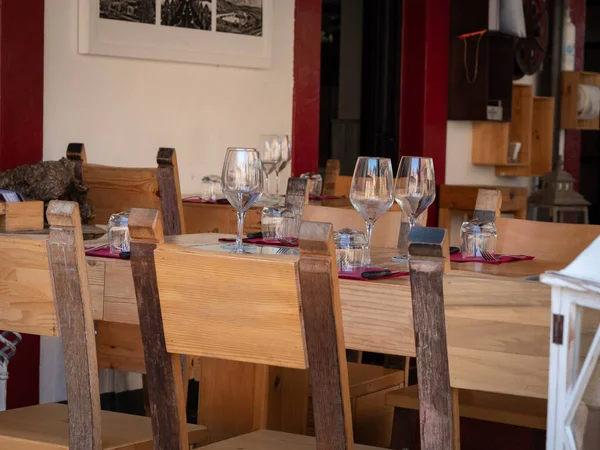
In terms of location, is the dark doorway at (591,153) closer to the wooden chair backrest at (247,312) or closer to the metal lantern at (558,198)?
the metal lantern at (558,198)

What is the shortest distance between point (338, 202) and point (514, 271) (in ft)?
6.89

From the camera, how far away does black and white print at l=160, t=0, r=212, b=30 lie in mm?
4547

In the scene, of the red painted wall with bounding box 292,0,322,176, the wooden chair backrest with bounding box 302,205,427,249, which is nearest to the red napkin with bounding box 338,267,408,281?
the wooden chair backrest with bounding box 302,205,427,249

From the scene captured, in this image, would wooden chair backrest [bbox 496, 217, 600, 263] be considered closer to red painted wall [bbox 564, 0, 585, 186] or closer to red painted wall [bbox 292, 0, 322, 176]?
red painted wall [bbox 292, 0, 322, 176]

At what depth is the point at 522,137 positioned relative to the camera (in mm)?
7016

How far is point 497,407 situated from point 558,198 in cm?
457

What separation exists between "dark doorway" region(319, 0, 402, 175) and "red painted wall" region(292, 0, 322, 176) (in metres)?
1.11

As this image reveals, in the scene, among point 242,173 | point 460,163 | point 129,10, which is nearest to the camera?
point 242,173

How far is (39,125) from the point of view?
4051mm

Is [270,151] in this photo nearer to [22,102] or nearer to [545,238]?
[22,102]

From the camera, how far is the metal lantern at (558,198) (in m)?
6.77

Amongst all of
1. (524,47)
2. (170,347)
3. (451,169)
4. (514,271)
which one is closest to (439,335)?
(170,347)

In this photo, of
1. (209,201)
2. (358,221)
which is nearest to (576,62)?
(209,201)

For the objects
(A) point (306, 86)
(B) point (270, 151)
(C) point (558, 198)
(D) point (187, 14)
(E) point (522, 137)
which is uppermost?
(D) point (187, 14)
